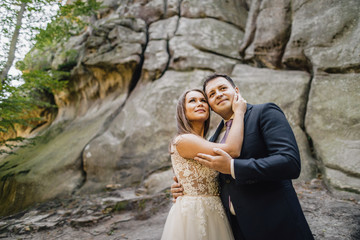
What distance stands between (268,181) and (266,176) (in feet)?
0.84

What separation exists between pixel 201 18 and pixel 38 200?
9.70 metres

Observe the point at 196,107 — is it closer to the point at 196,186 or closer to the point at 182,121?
the point at 182,121

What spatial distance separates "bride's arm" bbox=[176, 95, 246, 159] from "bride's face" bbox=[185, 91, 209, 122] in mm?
382

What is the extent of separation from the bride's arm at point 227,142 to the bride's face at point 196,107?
38 cm

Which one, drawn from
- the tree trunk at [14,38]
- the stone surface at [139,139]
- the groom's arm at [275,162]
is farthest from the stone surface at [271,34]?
the tree trunk at [14,38]

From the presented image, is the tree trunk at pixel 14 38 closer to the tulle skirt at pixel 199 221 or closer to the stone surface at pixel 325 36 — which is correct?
the tulle skirt at pixel 199 221

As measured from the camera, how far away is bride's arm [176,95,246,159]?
173 centimetres

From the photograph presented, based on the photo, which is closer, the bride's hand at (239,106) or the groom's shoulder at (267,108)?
the groom's shoulder at (267,108)

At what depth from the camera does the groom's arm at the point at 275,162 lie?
1.48 m

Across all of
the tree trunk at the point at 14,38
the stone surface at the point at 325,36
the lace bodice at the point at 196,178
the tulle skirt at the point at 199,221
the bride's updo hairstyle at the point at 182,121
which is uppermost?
the tree trunk at the point at 14,38

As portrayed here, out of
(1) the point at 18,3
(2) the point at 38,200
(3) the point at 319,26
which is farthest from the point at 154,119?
(1) the point at 18,3

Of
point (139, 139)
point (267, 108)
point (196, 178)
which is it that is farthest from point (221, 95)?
point (139, 139)

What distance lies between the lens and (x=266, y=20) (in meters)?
8.34

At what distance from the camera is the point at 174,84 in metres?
8.12
